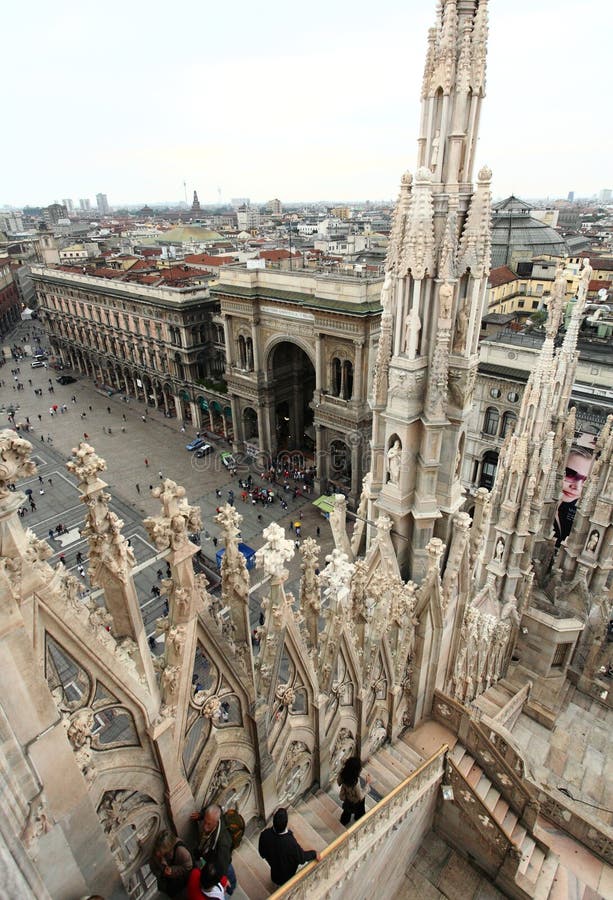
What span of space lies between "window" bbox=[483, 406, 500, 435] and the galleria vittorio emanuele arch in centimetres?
1929

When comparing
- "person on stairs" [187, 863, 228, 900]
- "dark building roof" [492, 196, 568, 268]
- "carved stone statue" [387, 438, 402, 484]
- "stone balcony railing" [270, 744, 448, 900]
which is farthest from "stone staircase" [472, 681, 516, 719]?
"dark building roof" [492, 196, 568, 268]

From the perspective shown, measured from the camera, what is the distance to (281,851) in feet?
21.6

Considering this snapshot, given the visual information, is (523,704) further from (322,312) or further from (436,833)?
(322,312)

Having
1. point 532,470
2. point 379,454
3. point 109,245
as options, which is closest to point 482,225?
point 379,454

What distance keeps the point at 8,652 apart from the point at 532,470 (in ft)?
54.8

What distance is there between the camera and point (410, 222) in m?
7.92

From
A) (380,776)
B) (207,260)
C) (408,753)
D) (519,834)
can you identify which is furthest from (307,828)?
(207,260)

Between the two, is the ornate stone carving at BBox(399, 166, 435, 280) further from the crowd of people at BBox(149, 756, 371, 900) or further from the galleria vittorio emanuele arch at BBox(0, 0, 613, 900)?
the crowd of people at BBox(149, 756, 371, 900)

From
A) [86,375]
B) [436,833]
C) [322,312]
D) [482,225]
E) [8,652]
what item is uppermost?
[482,225]

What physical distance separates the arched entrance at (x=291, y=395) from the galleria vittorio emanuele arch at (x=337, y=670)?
29.4 meters

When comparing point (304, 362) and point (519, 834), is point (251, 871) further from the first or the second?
point (304, 362)

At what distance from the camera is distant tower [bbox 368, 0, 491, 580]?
24.7 feet

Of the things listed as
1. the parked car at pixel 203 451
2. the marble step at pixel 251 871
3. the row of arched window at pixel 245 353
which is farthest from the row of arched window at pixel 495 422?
the marble step at pixel 251 871

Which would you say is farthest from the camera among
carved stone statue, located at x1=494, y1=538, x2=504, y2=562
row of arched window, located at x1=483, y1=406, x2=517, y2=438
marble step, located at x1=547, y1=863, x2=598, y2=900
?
row of arched window, located at x1=483, y1=406, x2=517, y2=438
